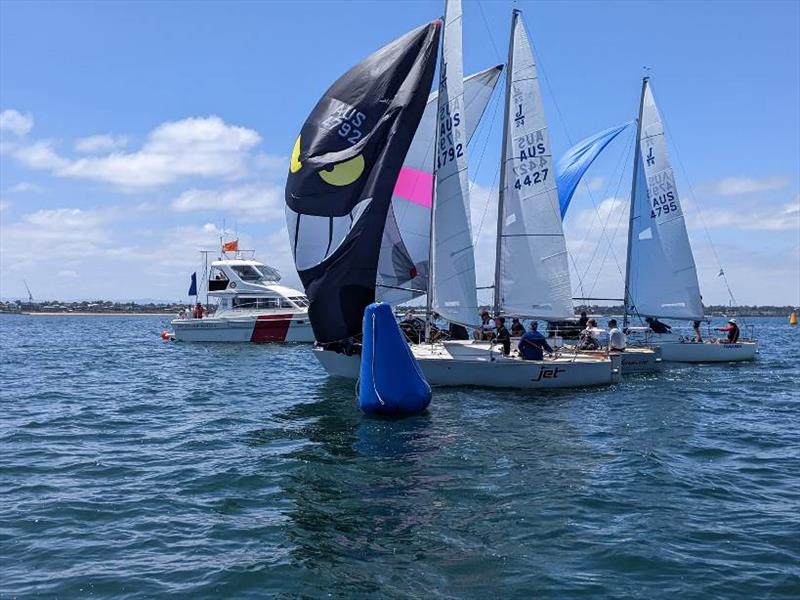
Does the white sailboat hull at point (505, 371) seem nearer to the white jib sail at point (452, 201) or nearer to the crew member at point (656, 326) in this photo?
the white jib sail at point (452, 201)

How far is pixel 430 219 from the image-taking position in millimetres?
19719

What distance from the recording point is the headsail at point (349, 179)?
55.5ft

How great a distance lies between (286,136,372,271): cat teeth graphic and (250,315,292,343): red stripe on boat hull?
2086 cm

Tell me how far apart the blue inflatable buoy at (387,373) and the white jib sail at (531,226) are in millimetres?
6649

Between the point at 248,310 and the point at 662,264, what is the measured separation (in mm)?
21434

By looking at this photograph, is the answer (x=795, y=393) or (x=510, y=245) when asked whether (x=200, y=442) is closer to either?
(x=510, y=245)

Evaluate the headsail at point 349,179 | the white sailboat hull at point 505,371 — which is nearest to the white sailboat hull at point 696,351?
the white sailboat hull at point 505,371

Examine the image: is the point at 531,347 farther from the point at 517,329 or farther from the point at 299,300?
the point at 299,300

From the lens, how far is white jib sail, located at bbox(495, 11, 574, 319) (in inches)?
809

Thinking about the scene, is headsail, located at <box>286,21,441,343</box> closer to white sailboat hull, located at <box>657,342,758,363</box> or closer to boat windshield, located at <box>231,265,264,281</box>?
white sailboat hull, located at <box>657,342,758,363</box>

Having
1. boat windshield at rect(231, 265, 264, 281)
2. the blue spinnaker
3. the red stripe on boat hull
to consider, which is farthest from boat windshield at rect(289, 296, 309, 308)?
the blue spinnaker

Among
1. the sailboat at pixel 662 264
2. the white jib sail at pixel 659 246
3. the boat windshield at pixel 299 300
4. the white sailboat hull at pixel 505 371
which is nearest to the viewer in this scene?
the white sailboat hull at pixel 505 371

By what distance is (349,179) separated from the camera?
A: 17.2m

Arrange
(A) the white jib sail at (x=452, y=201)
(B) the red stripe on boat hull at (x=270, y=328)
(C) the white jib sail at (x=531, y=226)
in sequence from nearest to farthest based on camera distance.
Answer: (A) the white jib sail at (x=452, y=201)
(C) the white jib sail at (x=531, y=226)
(B) the red stripe on boat hull at (x=270, y=328)
